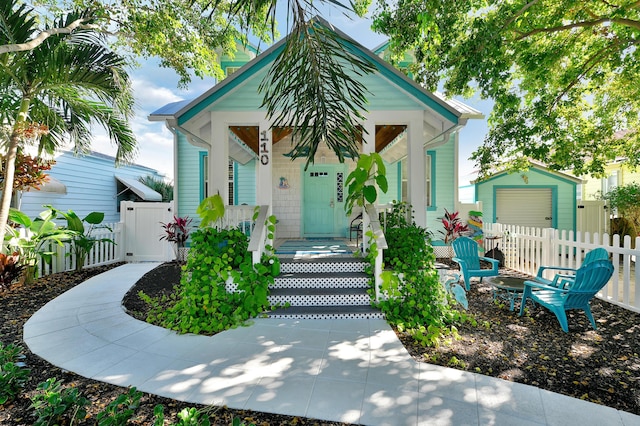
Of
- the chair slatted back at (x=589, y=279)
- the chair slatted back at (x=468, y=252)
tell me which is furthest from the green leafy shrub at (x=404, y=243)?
the chair slatted back at (x=589, y=279)

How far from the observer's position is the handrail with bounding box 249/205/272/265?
4.36m

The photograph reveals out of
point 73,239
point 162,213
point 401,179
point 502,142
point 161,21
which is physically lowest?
point 73,239

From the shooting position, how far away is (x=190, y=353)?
10.3 feet

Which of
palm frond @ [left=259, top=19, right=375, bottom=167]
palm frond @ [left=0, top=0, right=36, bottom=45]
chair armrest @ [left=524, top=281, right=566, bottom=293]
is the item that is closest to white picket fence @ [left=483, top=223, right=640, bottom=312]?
chair armrest @ [left=524, top=281, right=566, bottom=293]

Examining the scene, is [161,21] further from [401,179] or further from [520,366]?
[520,366]

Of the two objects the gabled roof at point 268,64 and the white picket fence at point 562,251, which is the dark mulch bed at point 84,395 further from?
the white picket fence at point 562,251

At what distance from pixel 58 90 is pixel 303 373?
21.9ft

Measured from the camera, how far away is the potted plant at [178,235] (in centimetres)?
797

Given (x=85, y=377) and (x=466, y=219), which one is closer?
(x=85, y=377)

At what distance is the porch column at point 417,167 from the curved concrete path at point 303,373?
7.17 ft

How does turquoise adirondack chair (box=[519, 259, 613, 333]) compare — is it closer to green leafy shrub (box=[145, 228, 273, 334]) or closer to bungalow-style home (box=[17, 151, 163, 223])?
green leafy shrub (box=[145, 228, 273, 334])

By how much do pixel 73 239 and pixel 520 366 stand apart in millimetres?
8215

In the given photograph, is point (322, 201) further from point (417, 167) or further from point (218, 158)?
point (218, 158)

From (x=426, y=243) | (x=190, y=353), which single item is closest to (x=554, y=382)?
(x=426, y=243)
